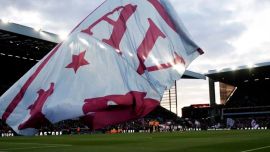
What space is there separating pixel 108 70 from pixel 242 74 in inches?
3035

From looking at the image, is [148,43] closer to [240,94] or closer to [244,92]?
[244,92]

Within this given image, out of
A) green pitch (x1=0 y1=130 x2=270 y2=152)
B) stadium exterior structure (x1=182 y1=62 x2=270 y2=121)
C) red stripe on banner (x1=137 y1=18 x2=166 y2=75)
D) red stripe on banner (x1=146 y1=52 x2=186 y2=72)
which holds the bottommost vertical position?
green pitch (x1=0 y1=130 x2=270 y2=152)

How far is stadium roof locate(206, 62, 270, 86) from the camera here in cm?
7612

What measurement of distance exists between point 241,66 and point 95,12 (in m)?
68.9

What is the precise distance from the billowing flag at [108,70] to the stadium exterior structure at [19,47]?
3134 centimetres

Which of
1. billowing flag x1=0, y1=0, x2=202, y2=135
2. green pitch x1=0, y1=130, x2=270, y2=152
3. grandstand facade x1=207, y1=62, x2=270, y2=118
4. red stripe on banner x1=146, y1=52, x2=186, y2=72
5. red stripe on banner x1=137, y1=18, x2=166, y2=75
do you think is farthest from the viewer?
grandstand facade x1=207, y1=62, x2=270, y2=118

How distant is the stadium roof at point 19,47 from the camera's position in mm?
41844

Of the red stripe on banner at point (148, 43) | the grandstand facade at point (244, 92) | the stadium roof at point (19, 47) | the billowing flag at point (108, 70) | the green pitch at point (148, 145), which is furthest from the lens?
the grandstand facade at point (244, 92)

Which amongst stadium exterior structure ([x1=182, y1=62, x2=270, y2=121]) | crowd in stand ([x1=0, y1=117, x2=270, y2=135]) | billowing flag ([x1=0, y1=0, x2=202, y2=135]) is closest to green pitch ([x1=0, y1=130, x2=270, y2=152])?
billowing flag ([x1=0, y1=0, x2=202, y2=135])

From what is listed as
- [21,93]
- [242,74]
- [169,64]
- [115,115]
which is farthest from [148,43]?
[242,74]

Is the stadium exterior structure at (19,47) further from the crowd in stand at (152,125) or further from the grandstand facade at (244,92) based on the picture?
the grandstand facade at (244,92)

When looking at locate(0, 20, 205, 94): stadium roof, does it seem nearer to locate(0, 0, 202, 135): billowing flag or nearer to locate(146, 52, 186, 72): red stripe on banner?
locate(0, 0, 202, 135): billowing flag

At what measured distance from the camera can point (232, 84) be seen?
95.8 m

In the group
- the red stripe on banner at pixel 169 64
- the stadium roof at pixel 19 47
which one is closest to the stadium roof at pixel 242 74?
the stadium roof at pixel 19 47
